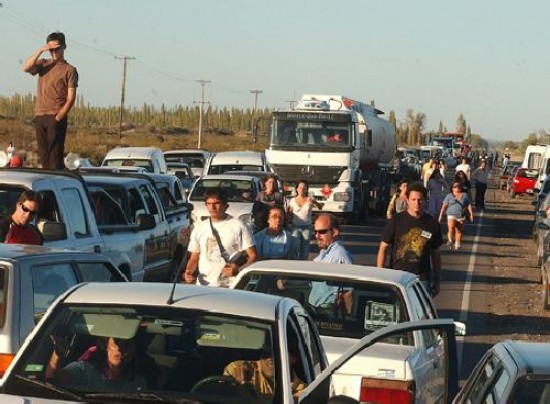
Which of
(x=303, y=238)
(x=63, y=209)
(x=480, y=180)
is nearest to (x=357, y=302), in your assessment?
(x=63, y=209)

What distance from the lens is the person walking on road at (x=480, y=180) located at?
1746 inches

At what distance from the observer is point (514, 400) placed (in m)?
5.77

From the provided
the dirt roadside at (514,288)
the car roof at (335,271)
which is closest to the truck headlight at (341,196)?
the dirt roadside at (514,288)

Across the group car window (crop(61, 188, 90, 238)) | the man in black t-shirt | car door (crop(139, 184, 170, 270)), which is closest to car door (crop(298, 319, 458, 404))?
the man in black t-shirt

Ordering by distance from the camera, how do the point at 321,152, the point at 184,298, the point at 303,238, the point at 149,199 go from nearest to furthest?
the point at 184,298, the point at 149,199, the point at 303,238, the point at 321,152

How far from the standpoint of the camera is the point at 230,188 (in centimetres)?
2814

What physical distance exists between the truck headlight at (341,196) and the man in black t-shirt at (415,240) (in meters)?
22.6

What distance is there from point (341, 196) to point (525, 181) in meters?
24.7

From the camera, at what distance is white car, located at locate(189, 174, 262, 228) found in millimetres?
26281

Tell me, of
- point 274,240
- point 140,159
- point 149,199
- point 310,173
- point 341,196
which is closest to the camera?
point 274,240

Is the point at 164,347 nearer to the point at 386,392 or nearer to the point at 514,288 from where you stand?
the point at 386,392

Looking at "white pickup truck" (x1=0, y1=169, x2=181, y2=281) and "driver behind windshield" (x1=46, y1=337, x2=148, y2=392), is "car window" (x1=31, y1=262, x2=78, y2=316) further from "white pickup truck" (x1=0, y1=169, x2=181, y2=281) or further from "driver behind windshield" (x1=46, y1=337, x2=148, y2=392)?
"white pickup truck" (x1=0, y1=169, x2=181, y2=281)

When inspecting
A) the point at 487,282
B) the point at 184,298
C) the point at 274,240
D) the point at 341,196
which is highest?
the point at 184,298

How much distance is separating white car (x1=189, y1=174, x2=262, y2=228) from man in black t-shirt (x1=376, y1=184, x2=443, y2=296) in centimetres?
1286
